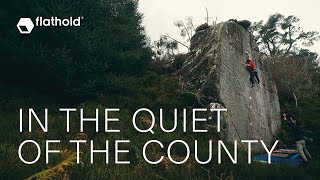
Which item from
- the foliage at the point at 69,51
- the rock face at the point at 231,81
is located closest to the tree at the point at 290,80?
the rock face at the point at 231,81

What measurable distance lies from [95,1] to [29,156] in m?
8.51

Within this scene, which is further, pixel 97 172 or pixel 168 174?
pixel 168 174

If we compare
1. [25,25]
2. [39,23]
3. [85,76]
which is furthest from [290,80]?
[25,25]

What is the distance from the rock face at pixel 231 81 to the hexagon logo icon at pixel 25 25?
6.56 meters

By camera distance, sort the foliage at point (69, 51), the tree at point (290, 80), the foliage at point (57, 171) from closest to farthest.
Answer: the foliage at point (57, 171)
the foliage at point (69, 51)
the tree at point (290, 80)

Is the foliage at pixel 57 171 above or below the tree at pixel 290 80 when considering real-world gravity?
below

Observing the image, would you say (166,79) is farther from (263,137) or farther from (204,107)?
(263,137)

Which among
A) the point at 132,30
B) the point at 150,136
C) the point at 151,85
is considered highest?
the point at 132,30

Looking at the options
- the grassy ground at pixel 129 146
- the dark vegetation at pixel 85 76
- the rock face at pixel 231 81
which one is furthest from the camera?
the rock face at pixel 231 81

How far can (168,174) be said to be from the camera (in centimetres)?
630

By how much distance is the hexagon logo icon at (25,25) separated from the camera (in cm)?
1138

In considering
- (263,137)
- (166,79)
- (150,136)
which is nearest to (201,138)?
(150,136)

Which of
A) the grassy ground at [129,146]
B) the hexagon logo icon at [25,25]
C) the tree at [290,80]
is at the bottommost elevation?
the grassy ground at [129,146]

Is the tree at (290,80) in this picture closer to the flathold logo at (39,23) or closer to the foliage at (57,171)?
the flathold logo at (39,23)
